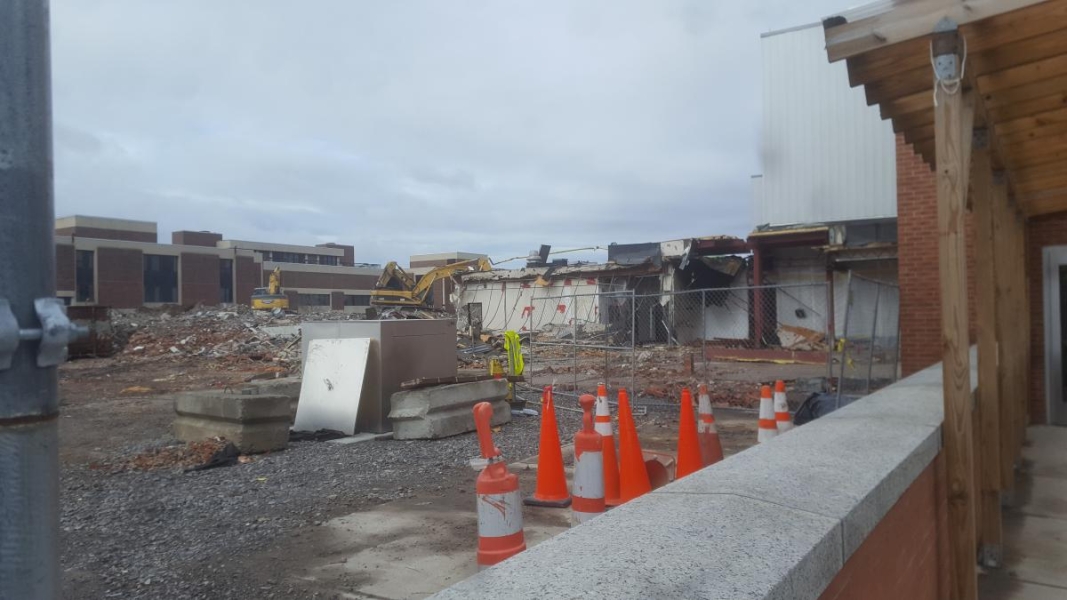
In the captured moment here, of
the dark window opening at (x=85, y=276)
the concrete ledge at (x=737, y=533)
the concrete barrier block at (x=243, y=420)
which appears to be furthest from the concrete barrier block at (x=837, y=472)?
the dark window opening at (x=85, y=276)

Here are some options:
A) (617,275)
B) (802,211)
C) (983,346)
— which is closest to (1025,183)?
(983,346)

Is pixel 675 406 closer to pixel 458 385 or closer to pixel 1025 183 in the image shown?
pixel 458 385

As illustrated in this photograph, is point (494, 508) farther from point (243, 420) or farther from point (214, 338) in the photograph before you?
point (214, 338)

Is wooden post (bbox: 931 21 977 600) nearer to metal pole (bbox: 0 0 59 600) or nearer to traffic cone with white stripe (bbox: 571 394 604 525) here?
traffic cone with white stripe (bbox: 571 394 604 525)

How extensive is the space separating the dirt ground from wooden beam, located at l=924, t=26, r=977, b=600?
2862 millimetres

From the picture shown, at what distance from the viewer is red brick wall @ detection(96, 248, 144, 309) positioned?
6250 cm

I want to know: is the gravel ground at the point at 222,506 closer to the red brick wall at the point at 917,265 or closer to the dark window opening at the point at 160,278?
the red brick wall at the point at 917,265

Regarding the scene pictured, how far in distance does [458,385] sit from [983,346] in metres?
6.98

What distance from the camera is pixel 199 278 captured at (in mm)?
70375

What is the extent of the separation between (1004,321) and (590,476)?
421 cm

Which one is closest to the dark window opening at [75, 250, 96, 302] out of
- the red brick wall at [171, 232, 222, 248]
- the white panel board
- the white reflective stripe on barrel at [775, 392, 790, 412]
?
the red brick wall at [171, 232, 222, 248]

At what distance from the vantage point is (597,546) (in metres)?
2.09

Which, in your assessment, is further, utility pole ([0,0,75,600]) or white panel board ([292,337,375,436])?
white panel board ([292,337,375,436])

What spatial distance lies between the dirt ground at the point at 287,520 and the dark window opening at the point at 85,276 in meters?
58.5
